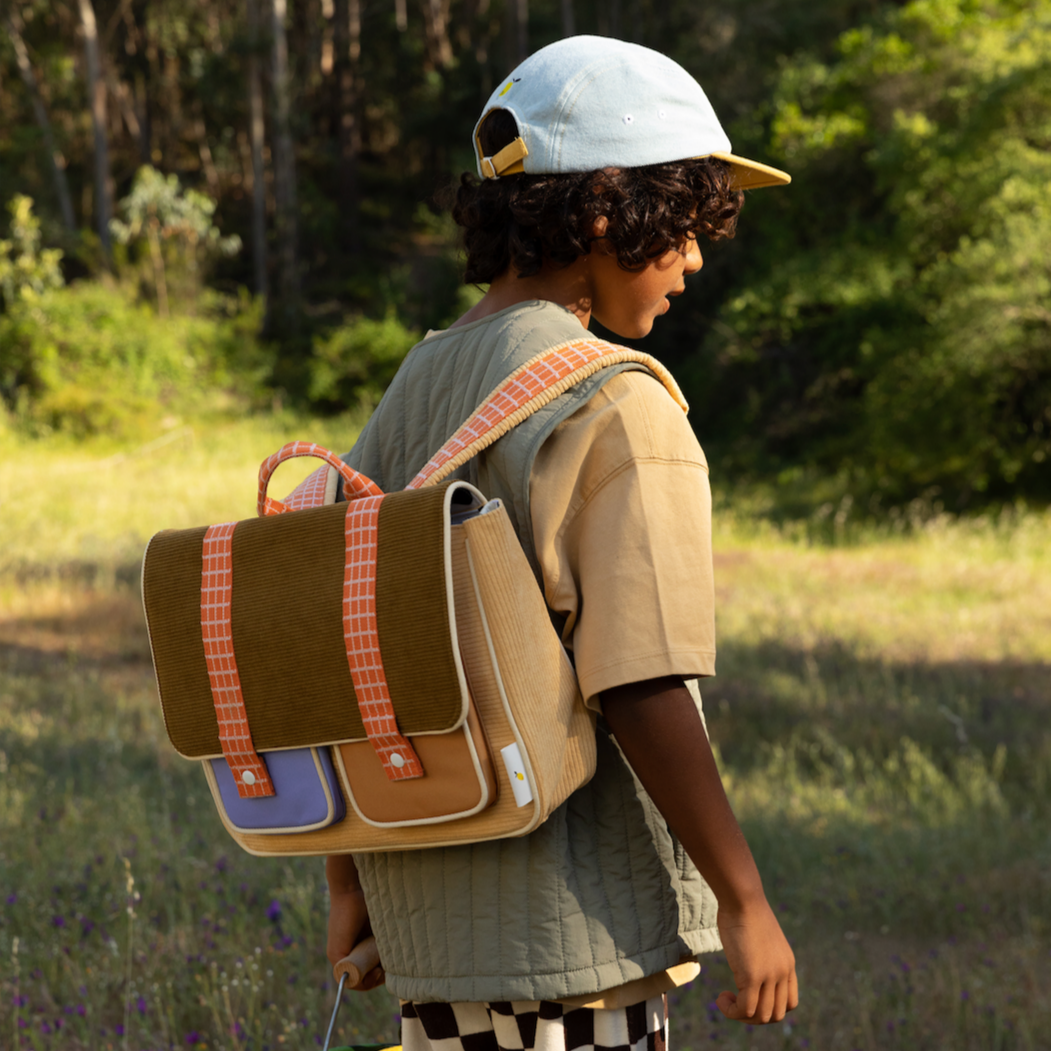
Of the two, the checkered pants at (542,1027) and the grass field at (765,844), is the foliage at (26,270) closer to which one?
the grass field at (765,844)

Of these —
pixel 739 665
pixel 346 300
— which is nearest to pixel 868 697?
pixel 739 665

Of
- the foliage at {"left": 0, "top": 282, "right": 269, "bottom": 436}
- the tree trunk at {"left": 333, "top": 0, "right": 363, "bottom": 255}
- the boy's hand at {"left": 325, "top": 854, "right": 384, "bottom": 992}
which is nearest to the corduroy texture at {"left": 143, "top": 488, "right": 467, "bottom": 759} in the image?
the boy's hand at {"left": 325, "top": 854, "right": 384, "bottom": 992}

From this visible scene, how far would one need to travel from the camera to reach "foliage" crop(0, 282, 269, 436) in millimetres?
24406

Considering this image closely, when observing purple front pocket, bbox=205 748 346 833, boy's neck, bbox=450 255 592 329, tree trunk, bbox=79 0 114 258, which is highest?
tree trunk, bbox=79 0 114 258

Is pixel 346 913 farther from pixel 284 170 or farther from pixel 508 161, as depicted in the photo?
pixel 284 170

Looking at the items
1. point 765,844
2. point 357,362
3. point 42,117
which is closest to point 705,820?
point 765,844

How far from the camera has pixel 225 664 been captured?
51.7 inches

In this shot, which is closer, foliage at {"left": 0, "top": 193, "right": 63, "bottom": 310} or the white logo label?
the white logo label

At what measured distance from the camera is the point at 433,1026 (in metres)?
1.40

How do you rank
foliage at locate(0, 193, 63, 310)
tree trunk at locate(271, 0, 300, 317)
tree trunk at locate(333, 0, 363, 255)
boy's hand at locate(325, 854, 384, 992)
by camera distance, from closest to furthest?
1. boy's hand at locate(325, 854, 384, 992)
2. foliage at locate(0, 193, 63, 310)
3. tree trunk at locate(271, 0, 300, 317)
4. tree trunk at locate(333, 0, 363, 255)

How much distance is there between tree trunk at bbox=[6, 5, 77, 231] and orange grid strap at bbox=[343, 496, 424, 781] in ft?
109

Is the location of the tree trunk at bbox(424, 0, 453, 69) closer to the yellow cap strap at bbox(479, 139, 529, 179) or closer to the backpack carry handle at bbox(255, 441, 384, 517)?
the yellow cap strap at bbox(479, 139, 529, 179)

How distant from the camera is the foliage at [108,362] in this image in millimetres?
24406


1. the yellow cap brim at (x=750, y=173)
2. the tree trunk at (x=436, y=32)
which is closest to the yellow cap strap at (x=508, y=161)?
the yellow cap brim at (x=750, y=173)
